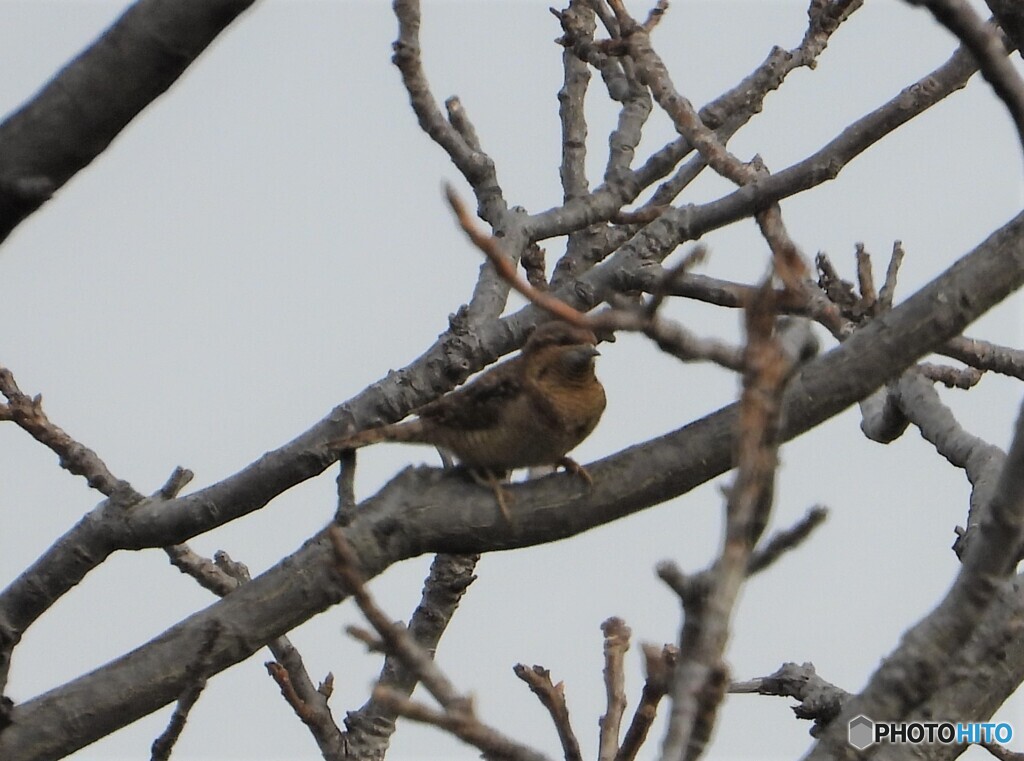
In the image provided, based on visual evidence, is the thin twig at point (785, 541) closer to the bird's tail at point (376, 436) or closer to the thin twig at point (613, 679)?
the thin twig at point (613, 679)

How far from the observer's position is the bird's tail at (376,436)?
3.13 m

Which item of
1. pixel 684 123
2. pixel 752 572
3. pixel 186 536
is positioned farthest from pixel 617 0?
pixel 752 572

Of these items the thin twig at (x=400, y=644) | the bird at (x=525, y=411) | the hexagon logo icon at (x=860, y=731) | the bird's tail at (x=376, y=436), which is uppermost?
the bird at (x=525, y=411)

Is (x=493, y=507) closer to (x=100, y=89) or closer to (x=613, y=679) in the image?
(x=613, y=679)

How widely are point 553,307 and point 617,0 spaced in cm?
217

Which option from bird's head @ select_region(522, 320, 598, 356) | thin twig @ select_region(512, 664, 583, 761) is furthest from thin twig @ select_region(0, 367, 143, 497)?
thin twig @ select_region(512, 664, 583, 761)

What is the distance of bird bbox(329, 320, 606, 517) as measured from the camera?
3.94 meters

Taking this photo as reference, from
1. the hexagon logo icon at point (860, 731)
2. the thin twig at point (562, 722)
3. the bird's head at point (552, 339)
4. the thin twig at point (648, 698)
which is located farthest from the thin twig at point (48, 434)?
the hexagon logo icon at point (860, 731)

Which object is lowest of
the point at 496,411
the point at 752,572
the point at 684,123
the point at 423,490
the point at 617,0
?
the point at 752,572

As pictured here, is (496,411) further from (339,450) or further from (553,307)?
(553,307)

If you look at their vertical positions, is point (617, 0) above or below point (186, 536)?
above

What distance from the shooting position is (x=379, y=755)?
4.26m

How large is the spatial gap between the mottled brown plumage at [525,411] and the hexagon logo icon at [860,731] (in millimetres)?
2016

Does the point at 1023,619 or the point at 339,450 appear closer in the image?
the point at 1023,619
